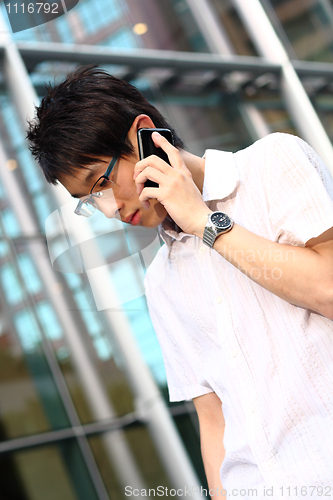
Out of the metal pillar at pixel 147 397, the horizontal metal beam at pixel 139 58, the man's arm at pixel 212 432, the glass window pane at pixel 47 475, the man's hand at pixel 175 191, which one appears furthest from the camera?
the horizontal metal beam at pixel 139 58

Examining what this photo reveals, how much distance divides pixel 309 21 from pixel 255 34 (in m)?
0.84

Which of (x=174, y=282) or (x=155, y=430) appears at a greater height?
(x=174, y=282)

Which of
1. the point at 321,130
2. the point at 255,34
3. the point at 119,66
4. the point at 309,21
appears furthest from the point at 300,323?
the point at 309,21

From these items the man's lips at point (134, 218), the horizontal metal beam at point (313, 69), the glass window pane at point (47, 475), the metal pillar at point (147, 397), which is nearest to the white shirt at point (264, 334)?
the man's lips at point (134, 218)

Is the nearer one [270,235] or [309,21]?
[270,235]

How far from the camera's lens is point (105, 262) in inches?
58.3

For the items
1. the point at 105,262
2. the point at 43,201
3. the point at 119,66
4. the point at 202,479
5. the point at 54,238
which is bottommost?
the point at 202,479

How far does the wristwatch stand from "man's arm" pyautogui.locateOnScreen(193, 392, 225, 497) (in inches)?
20.7

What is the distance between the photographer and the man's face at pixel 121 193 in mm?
1241

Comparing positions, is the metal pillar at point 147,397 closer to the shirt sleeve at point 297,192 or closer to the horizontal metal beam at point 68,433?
the horizontal metal beam at point 68,433

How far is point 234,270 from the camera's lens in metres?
1.22

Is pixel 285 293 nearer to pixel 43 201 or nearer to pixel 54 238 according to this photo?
pixel 54 238

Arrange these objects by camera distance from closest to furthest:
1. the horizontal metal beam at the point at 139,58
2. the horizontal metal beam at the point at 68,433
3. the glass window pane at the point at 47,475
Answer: the glass window pane at the point at 47,475
the horizontal metal beam at the point at 68,433
the horizontal metal beam at the point at 139,58

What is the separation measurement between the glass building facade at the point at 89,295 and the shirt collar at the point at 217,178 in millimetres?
270
